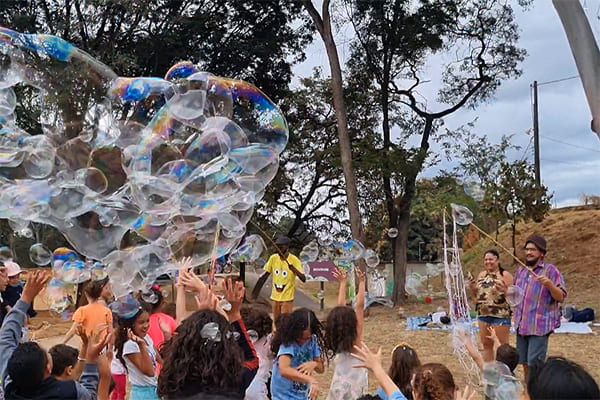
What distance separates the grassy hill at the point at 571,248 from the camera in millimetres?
15274

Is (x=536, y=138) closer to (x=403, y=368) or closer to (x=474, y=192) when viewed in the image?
(x=474, y=192)

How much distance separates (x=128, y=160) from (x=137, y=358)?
154 cm

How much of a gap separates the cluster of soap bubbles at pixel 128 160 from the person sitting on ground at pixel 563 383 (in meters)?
2.80

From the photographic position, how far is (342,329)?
3811 millimetres

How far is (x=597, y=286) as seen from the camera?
15.1m

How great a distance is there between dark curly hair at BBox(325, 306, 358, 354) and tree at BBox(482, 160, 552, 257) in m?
12.0

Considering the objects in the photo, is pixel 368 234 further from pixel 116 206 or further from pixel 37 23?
pixel 116 206

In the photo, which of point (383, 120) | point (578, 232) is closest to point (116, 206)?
point (383, 120)

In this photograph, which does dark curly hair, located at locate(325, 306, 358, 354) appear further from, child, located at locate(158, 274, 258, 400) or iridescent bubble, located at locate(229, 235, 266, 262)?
iridescent bubble, located at locate(229, 235, 266, 262)

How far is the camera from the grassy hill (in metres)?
15.3

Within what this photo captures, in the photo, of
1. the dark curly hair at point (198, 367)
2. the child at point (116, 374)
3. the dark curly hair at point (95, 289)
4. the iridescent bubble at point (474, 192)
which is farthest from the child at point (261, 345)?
the iridescent bubble at point (474, 192)

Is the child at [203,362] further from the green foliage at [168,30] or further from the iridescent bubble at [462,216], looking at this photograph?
the green foliage at [168,30]

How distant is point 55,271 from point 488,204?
11.8 m

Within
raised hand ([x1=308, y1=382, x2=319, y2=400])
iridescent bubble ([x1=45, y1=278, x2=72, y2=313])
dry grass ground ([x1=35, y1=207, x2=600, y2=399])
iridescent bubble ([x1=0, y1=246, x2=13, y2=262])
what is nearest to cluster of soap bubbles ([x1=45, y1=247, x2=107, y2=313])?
iridescent bubble ([x1=45, y1=278, x2=72, y2=313])
